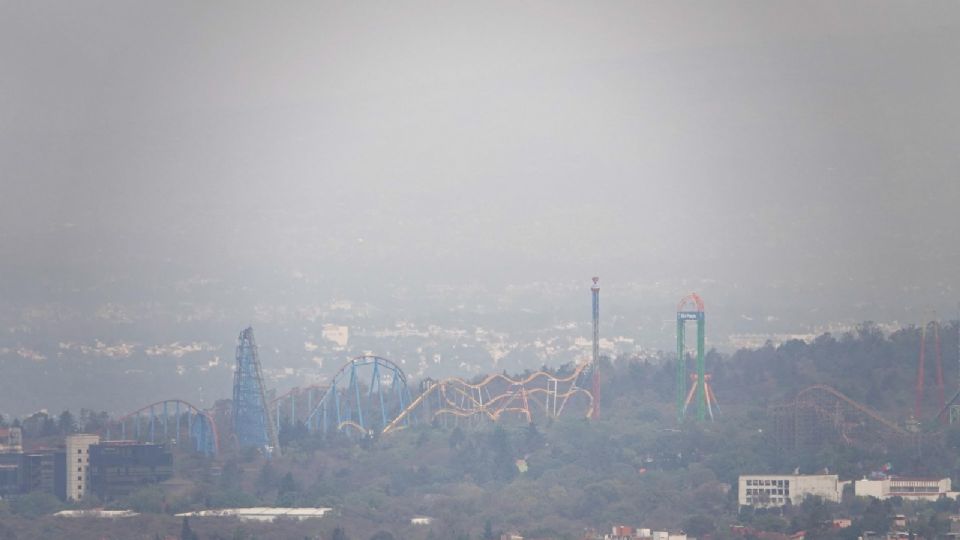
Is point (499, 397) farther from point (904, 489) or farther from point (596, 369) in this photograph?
point (904, 489)

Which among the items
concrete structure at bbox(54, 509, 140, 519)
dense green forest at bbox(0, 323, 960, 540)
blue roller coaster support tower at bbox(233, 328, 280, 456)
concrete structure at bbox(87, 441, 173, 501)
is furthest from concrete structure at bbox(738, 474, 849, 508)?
blue roller coaster support tower at bbox(233, 328, 280, 456)

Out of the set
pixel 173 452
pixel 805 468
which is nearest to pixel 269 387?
pixel 173 452

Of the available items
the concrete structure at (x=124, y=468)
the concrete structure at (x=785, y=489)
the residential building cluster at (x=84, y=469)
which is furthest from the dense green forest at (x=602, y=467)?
the residential building cluster at (x=84, y=469)

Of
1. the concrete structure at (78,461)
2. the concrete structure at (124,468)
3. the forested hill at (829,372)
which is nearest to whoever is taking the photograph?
the concrete structure at (124,468)

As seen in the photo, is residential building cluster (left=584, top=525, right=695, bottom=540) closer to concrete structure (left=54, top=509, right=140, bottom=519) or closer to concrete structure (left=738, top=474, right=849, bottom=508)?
concrete structure (left=738, top=474, right=849, bottom=508)

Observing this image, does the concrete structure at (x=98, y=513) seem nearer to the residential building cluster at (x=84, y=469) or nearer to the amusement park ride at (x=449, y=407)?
the residential building cluster at (x=84, y=469)

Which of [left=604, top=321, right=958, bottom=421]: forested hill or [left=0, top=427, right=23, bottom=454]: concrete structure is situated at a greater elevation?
[left=604, top=321, right=958, bottom=421]: forested hill

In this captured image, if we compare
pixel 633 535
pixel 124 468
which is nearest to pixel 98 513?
pixel 124 468
